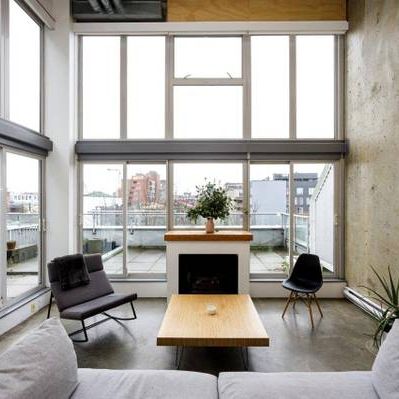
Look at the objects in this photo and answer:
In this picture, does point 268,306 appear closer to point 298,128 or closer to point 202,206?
point 202,206

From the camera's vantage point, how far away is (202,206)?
472 centimetres

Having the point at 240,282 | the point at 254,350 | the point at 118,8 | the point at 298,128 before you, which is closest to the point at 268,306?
the point at 240,282

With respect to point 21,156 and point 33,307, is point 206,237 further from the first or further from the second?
point 21,156

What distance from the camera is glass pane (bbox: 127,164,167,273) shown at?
5.13 meters

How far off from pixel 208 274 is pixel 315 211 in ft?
6.96

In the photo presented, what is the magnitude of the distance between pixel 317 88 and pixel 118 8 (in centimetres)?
348

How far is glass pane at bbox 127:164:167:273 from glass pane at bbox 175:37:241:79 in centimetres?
169

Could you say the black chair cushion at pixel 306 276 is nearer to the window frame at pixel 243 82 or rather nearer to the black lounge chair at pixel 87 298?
the window frame at pixel 243 82

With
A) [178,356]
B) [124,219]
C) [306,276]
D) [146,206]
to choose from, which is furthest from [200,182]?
[178,356]

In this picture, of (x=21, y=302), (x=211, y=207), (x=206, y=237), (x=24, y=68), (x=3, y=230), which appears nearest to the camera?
(x=3, y=230)

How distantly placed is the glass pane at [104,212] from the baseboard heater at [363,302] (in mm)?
3696

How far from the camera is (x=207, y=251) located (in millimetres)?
4602

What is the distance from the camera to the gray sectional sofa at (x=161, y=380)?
147 centimetres

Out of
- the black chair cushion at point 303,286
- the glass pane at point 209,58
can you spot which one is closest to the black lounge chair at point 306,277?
the black chair cushion at point 303,286
